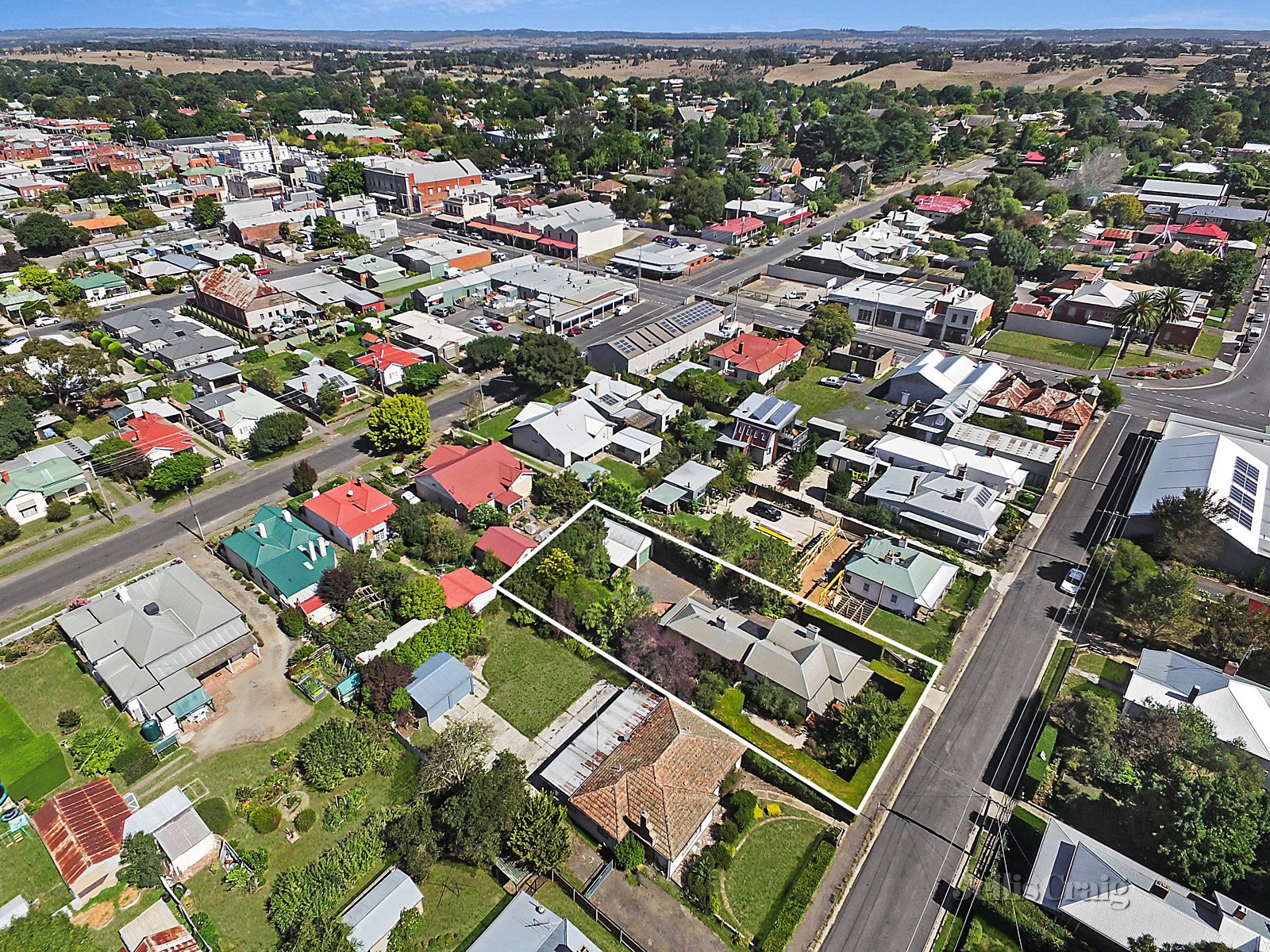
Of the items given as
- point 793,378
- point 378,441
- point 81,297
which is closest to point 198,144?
point 81,297

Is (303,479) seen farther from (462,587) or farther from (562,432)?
(562,432)

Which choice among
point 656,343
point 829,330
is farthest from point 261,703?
point 829,330

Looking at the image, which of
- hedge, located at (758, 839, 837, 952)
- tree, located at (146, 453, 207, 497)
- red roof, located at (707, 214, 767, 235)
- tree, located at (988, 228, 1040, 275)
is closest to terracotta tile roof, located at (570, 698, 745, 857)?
hedge, located at (758, 839, 837, 952)

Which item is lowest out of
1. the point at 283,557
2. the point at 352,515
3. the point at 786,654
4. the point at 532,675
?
the point at 532,675

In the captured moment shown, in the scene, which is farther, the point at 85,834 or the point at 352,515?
the point at 352,515

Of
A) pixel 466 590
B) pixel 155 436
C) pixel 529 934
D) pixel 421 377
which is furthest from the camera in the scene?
pixel 421 377

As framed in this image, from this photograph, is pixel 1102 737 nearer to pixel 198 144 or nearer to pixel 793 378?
pixel 793 378

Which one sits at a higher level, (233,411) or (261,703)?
(233,411)
